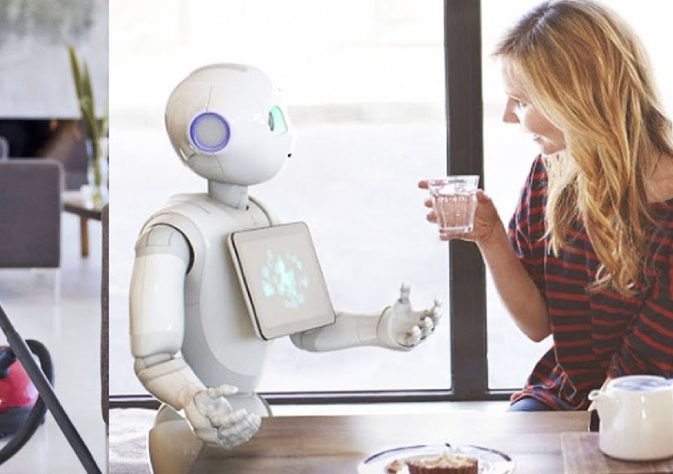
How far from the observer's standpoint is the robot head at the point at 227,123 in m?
1.22

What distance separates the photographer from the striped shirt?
1.44 metres

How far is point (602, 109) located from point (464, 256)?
0.27 meters

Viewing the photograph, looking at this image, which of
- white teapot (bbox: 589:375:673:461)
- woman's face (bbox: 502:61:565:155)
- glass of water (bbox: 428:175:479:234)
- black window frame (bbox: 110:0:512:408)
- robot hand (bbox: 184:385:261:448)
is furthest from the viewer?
black window frame (bbox: 110:0:512:408)

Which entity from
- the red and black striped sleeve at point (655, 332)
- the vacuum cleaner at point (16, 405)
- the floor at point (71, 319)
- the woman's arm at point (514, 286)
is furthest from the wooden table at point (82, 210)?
the red and black striped sleeve at point (655, 332)

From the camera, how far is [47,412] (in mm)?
1177

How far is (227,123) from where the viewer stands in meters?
1.23

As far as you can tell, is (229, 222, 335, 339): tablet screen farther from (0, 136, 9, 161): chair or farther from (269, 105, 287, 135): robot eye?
(0, 136, 9, 161): chair

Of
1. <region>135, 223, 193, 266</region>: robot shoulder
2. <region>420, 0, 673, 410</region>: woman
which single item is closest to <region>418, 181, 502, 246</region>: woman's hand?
<region>420, 0, 673, 410</region>: woman

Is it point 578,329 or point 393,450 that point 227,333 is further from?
point 578,329

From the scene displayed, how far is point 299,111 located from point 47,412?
492 millimetres

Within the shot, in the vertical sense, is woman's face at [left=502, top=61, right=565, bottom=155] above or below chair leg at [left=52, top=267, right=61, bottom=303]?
above

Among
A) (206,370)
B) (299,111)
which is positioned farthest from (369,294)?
(206,370)

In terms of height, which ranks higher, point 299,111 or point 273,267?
point 299,111

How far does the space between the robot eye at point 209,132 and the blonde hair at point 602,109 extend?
388 mm
